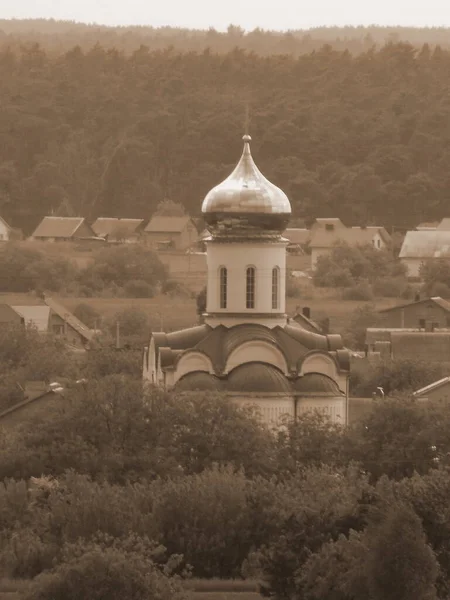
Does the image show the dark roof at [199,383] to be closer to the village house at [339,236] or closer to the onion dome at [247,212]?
the onion dome at [247,212]

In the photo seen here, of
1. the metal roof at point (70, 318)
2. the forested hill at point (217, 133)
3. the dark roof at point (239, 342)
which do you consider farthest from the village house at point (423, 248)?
the dark roof at point (239, 342)

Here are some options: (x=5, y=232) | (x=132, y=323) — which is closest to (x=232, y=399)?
(x=132, y=323)

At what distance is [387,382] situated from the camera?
43.6m

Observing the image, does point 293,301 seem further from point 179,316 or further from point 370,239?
point 370,239

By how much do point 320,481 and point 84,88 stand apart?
96.4 m

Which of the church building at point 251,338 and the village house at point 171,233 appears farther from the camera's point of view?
the village house at point 171,233

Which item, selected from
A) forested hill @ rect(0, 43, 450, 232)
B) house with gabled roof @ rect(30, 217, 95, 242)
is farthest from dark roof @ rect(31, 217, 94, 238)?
forested hill @ rect(0, 43, 450, 232)

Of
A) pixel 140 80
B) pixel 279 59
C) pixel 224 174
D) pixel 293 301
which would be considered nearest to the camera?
pixel 293 301

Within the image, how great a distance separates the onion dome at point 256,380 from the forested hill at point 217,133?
68.9 metres

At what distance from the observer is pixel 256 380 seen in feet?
110

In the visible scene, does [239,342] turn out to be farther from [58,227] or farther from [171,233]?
[171,233]

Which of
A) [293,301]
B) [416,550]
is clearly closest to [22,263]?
[293,301]

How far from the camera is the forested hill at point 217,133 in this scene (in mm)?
106438

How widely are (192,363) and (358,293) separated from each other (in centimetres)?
3725
